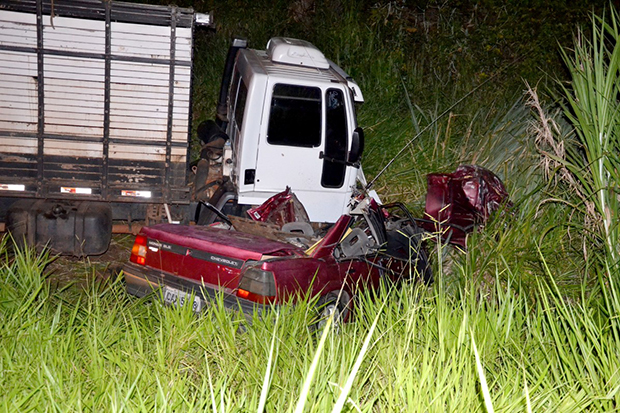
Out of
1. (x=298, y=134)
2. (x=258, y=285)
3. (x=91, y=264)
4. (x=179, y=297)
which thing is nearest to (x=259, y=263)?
(x=258, y=285)

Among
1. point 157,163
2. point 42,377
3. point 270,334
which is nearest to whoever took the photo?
point 42,377

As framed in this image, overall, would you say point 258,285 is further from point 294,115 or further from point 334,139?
point 334,139

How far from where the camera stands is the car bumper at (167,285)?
A: 5.07 metres

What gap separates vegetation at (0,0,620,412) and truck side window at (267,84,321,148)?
204 centimetres

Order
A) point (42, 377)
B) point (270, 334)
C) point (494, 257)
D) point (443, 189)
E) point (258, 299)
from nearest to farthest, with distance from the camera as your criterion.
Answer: point (42, 377) < point (270, 334) < point (258, 299) < point (494, 257) < point (443, 189)

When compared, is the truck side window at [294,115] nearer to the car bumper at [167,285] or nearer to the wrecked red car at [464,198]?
the wrecked red car at [464,198]

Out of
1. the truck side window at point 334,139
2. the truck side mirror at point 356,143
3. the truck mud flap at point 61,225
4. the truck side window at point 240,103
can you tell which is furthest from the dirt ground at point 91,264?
the truck side mirror at point 356,143

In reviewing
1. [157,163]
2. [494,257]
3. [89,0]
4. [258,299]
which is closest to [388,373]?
[258,299]

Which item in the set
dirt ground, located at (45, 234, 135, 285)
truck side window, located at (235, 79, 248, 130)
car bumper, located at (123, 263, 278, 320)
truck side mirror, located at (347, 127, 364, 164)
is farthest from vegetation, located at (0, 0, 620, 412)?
truck side window, located at (235, 79, 248, 130)

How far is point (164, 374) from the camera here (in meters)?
3.64

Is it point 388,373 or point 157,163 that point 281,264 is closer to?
point 388,373

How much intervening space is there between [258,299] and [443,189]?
360 centimetres

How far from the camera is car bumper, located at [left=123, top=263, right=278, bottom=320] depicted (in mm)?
5070

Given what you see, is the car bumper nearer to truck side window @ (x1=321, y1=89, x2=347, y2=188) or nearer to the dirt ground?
the dirt ground
